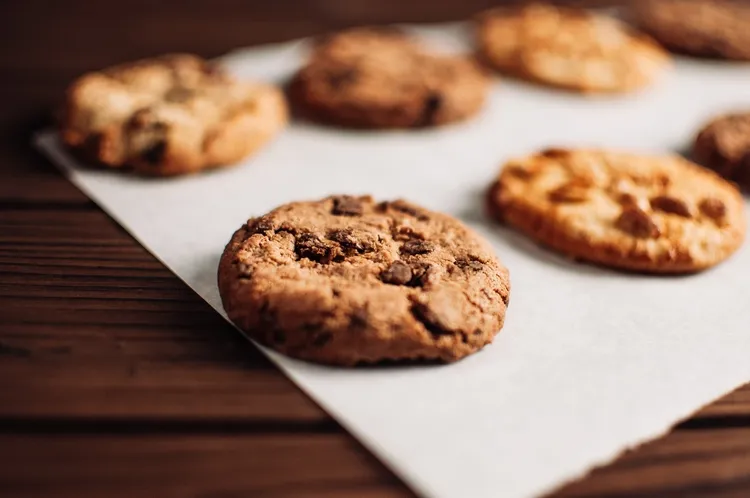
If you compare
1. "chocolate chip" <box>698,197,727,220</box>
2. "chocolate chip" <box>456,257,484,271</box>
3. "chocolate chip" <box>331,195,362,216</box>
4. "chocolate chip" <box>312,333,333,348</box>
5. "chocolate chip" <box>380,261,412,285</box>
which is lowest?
"chocolate chip" <box>698,197,727,220</box>

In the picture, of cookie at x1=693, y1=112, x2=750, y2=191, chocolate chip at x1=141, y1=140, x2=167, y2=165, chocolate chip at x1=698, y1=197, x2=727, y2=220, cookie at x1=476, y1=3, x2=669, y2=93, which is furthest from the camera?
cookie at x1=476, y1=3, x2=669, y2=93

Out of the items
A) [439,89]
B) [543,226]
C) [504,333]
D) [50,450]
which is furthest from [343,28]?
[50,450]

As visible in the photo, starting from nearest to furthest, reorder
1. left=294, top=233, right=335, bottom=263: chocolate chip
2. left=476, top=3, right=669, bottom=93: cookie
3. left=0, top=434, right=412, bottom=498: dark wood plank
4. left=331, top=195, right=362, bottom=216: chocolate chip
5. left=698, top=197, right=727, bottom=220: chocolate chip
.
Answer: left=0, top=434, right=412, bottom=498: dark wood plank → left=294, top=233, right=335, bottom=263: chocolate chip → left=331, top=195, right=362, bottom=216: chocolate chip → left=698, top=197, right=727, bottom=220: chocolate chip → left=476, top=3, right=669, bottom=93: cookie

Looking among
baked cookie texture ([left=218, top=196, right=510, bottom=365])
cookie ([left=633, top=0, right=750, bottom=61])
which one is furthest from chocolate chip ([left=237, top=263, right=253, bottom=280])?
cookie ([left=633, top=0, right=750, bottom=61])

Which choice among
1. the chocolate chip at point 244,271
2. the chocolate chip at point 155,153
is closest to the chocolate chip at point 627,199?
the chocolate chip at point 244,271

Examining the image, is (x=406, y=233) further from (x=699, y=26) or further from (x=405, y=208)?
(x=699, y=26)

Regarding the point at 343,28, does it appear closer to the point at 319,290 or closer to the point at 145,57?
the point at 145,57

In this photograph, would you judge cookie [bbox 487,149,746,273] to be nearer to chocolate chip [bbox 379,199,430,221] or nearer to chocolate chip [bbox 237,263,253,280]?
chocolate chip [bbox 379,199,430,221]

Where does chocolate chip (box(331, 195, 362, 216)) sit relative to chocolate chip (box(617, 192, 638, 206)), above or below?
above
